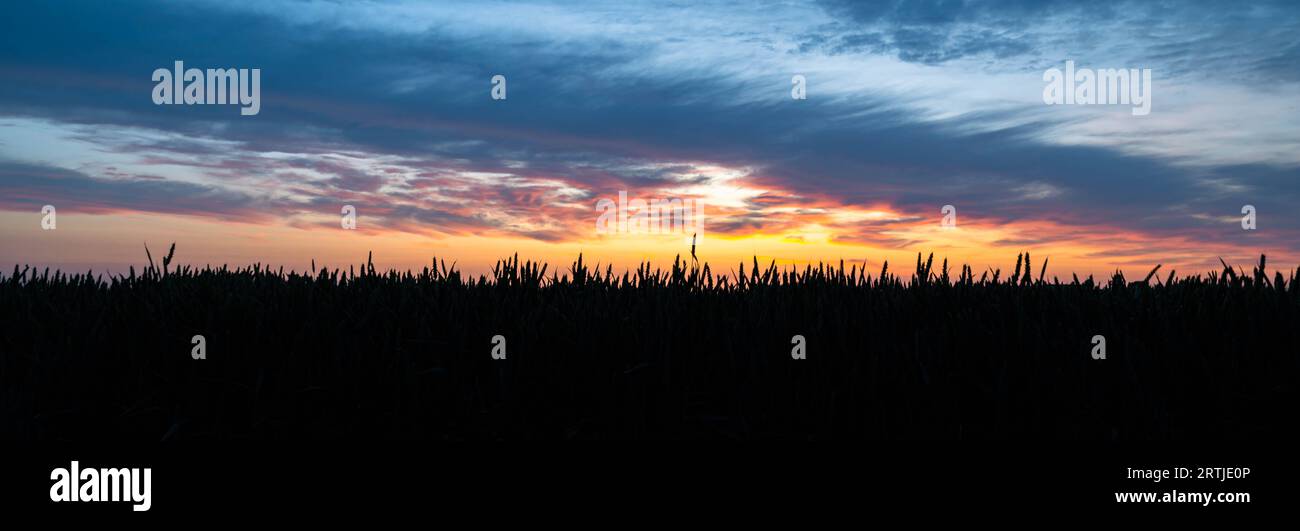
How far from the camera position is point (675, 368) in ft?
12.7

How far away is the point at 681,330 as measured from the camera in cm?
405

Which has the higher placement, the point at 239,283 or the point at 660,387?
the point at 239,283

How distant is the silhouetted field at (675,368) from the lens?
3.72 metres

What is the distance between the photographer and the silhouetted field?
12.2 feet
